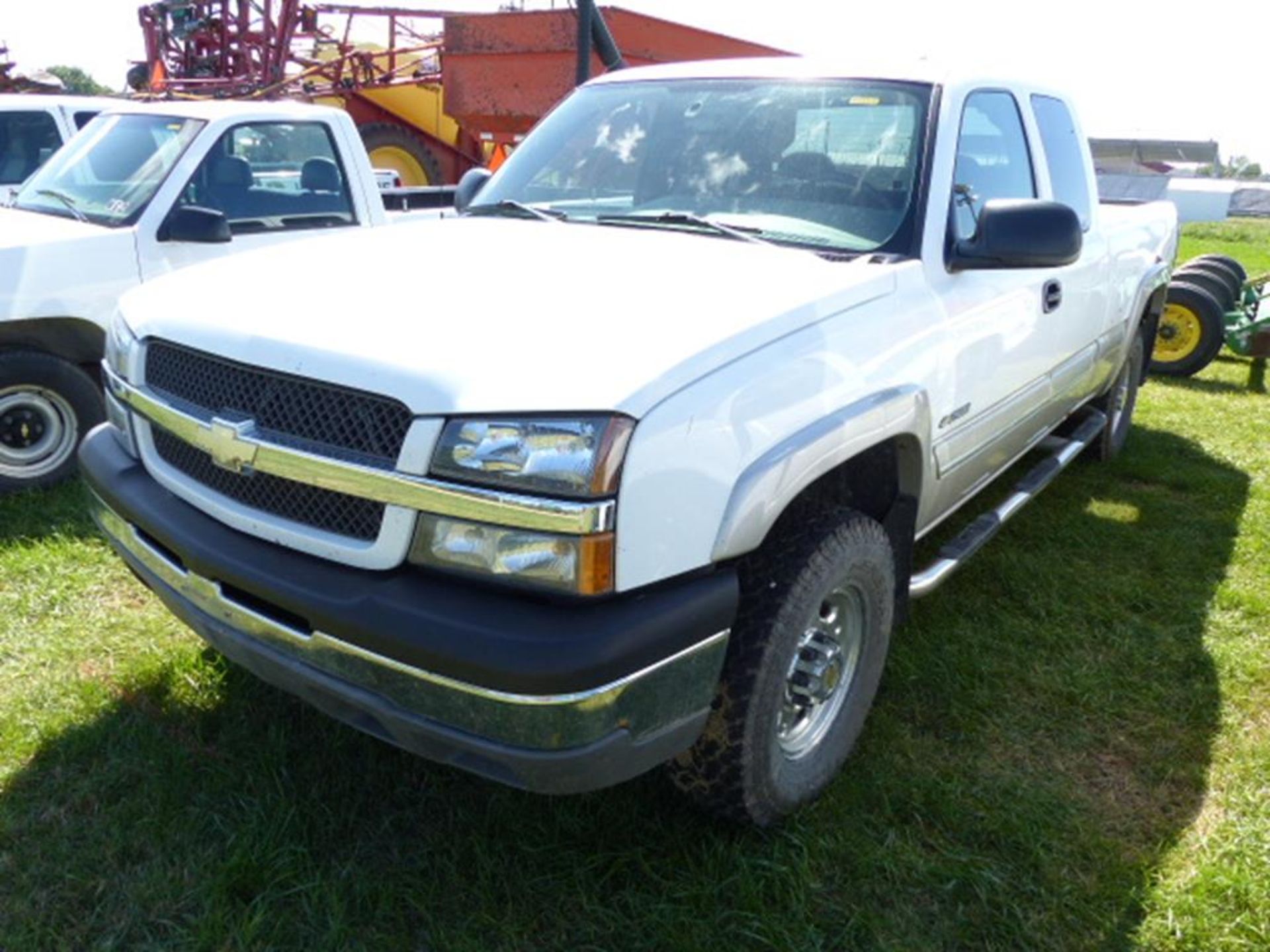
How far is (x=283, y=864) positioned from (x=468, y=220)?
2.03 meters

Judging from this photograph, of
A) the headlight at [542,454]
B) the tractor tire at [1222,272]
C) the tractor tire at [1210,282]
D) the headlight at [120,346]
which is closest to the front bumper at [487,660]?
the headlight at [542,454]

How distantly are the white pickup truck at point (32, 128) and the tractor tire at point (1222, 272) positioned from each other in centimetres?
845

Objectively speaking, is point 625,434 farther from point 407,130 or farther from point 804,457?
point 407,130

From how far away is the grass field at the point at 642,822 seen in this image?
7.73 ft

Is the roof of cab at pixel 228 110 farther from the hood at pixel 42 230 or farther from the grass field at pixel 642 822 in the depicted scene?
the grass field at pixel 642 822

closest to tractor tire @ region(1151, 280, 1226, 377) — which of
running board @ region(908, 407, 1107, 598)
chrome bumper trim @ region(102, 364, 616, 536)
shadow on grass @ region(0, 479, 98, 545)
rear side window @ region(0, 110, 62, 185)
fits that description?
running board @ region(908, 407, 1107, 598)

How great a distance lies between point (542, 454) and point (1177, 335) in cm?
802

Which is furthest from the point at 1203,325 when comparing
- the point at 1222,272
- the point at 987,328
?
the point at 987,328

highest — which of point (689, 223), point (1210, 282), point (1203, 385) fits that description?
point (689, 223)

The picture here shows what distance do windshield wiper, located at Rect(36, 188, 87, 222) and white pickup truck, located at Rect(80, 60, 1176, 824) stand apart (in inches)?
95.2

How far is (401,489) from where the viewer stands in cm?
197

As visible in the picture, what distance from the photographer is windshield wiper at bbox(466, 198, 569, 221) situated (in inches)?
132

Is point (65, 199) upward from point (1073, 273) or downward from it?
downward

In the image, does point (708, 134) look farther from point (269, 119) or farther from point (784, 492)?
point (269, 119)
